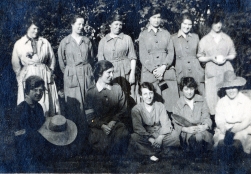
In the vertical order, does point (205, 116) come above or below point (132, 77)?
below

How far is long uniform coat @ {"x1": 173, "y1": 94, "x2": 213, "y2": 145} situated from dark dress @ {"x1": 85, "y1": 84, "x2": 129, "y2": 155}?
2.18 feet

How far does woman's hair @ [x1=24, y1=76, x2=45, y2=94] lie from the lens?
6.87 meters

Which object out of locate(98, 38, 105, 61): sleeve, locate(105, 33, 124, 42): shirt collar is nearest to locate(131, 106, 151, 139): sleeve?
locate(98, 38, 105, 61): sleeve

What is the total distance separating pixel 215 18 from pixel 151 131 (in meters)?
1.62

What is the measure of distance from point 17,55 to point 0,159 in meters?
1.29

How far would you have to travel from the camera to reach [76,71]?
283 inches

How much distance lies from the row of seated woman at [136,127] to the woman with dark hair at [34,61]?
0.54 feet

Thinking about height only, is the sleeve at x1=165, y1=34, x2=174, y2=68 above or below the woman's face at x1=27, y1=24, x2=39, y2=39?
below

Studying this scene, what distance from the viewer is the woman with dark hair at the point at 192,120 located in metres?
6.82

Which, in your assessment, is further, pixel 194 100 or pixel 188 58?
pixel 188 58

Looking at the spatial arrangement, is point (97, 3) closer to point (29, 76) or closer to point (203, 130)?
point (29, 76)

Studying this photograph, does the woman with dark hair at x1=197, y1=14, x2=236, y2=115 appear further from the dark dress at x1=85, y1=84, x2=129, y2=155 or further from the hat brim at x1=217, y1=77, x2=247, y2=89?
the dark dress at x1=85, y1=84, x2=129, y2=155

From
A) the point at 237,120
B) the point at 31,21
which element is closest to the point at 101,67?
the point at 31,21

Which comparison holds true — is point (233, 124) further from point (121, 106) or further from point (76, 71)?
point (76, 71)
